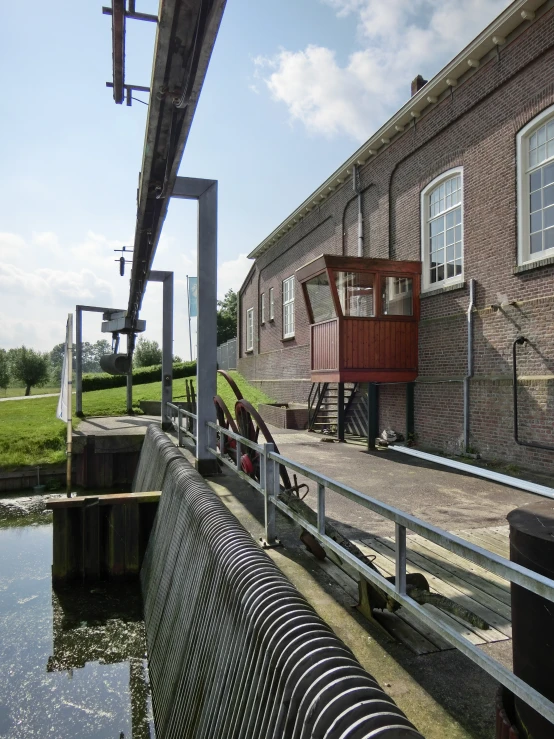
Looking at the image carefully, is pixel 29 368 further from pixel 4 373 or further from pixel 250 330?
pixel 250 330

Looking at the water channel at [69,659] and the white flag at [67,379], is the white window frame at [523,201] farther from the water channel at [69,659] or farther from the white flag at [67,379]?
the water channel at [69,659]

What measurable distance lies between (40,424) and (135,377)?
637 inches

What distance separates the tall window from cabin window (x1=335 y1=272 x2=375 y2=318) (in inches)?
339

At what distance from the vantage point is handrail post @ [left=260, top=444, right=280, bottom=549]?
4.33 m

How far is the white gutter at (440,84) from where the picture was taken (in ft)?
29.5

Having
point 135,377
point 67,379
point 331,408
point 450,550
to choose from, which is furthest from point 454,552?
point 135,377

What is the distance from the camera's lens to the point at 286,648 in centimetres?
217

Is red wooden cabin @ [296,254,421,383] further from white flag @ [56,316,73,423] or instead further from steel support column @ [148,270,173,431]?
white flag @ [56,316,73,423]

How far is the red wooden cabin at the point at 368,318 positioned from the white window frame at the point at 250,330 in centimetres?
1410

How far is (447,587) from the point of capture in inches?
147

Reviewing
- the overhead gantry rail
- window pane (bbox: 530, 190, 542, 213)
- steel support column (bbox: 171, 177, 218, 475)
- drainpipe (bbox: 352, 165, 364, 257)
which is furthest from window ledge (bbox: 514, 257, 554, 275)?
drainpipe (bbox: 352, 165, 364, 257)

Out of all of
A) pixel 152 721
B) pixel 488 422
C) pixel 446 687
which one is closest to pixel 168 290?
pixel 488 422

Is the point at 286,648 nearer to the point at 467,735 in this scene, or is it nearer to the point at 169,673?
the point at 467,735

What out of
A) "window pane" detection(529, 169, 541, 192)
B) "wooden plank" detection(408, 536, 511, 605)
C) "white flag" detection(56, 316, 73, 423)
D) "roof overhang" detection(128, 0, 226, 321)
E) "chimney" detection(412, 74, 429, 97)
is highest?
"chimney" detection(412, 74, 429, 97)
